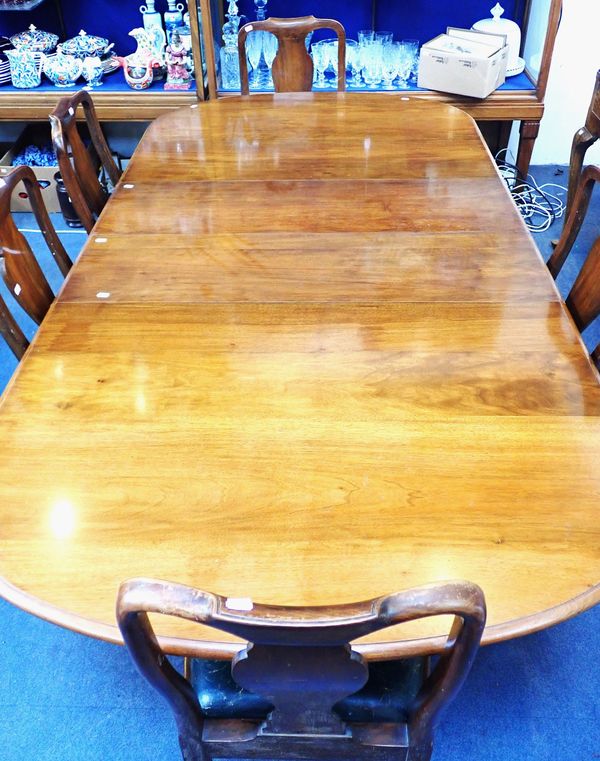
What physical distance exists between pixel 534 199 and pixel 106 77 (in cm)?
198

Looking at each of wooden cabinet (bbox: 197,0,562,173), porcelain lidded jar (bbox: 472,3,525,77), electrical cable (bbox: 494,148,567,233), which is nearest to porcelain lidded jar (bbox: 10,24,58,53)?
wooden cabinet (bbox: 197,0,562,173)

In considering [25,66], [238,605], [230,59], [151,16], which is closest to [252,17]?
[230,59]

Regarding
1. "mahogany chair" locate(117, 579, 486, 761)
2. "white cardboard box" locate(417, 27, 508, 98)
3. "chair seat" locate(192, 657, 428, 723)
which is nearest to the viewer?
"mahogany chair" locate(117, 579, 486, 761)

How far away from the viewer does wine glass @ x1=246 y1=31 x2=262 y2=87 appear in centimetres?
284

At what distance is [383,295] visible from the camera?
1.34 meters

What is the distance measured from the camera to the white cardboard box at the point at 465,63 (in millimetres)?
2680

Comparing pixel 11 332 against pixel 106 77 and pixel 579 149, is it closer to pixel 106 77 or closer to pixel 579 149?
pixel 579 149

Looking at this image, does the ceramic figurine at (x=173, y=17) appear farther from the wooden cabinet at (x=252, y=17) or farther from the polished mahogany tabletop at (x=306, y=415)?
A: the polished mahogany tabletop at (x=306, y=415)

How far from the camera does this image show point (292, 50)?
2.39m

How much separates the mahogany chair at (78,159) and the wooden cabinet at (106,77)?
0.93 metres

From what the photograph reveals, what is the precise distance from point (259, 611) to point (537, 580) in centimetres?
39

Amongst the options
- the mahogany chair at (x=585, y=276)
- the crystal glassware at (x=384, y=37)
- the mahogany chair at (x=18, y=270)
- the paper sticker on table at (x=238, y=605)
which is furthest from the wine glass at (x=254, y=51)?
the paper sticker on table at (x=238, y=605)

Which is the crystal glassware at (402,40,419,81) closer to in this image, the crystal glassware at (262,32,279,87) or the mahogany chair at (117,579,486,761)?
the crystal glassware at (262,32,279,87)

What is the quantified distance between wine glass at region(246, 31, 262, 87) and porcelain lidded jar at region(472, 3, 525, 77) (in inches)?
35.8
